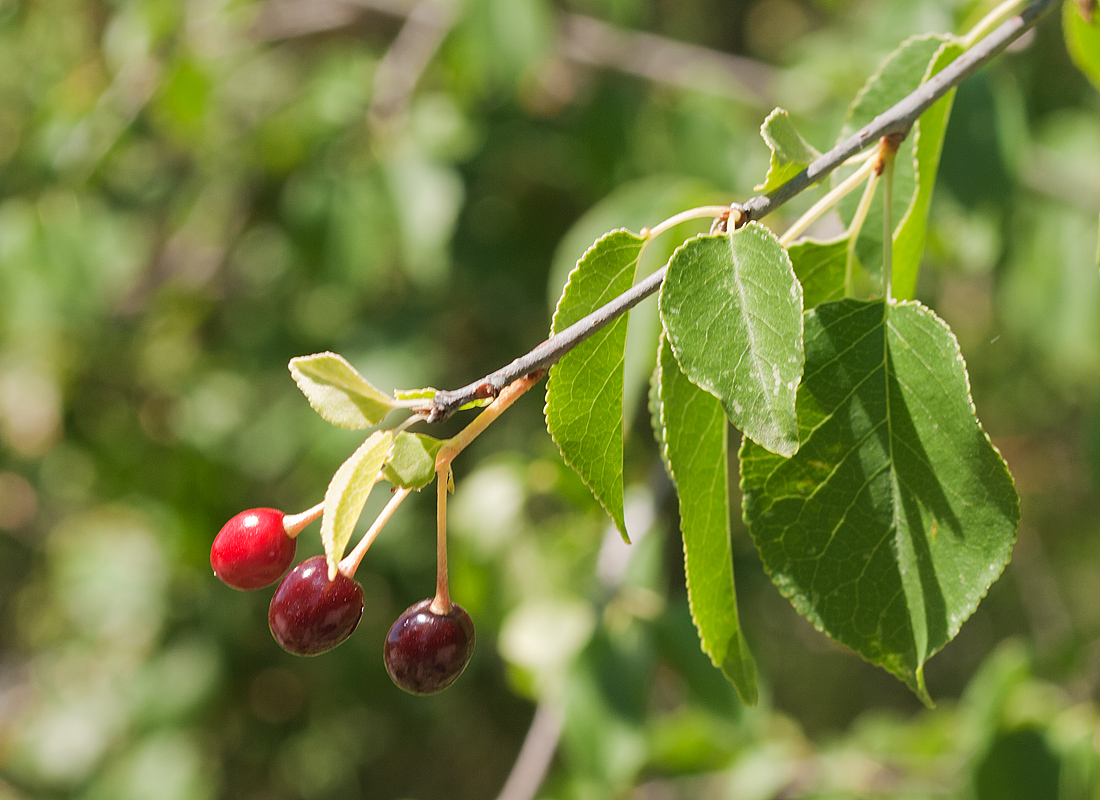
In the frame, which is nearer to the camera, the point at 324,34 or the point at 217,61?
the point at 217,61

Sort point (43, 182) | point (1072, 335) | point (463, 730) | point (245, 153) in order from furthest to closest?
point (463, 730) < point (245, 153) < point (43, 182) < point (1072, 335)

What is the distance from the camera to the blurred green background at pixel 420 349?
143cm

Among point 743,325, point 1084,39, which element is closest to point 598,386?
point 743,325

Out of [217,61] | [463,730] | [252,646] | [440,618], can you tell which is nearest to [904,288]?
[440,618]

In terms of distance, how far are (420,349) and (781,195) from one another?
1639 millimetres

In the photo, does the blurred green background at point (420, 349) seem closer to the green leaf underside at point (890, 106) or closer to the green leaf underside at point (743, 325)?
the green leaf underside at point (890, 106)

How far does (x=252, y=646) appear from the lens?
2615mm

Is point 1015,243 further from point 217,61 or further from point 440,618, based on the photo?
point 217,61

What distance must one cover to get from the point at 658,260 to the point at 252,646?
6.31ft

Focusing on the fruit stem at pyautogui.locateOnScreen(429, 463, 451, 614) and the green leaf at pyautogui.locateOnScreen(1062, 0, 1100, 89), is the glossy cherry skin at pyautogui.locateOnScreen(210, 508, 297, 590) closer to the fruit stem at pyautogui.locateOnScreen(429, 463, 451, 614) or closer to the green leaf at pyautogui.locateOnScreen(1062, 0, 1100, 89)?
the fruit stem at pyautogui.locateOnScreen(429, 463, 451, 614)

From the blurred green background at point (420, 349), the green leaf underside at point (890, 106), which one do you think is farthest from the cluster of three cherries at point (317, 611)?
the blurred green background at point (420, 349)

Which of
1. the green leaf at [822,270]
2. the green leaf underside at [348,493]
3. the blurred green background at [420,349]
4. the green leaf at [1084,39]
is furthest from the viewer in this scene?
the blurred green background at [420,349]

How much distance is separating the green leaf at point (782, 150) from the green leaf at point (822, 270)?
11 centimetres

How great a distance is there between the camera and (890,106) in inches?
28.7
